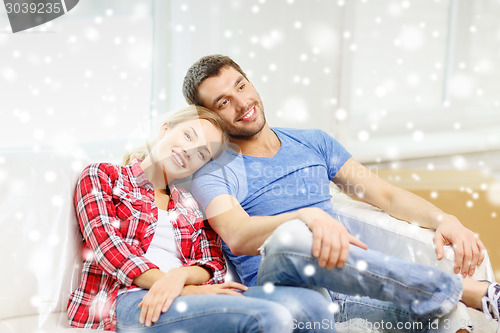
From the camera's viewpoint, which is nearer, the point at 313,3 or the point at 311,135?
the point at 311,135

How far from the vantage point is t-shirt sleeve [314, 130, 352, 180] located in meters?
1.39

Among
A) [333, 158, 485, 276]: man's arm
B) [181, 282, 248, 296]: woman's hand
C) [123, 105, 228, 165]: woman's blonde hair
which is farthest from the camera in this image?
[123, 105, 228, 165]: woman's blonde hair

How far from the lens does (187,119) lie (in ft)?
3.98

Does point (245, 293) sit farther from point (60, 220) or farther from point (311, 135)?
point (311, 135)

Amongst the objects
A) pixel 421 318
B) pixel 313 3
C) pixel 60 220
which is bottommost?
pixel 421 318

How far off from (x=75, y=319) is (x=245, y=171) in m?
0.51

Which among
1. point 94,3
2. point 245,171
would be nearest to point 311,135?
point 245,171

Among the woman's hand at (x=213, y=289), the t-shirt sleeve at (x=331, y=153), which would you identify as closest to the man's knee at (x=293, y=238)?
the woman's hand at (x=213, y=289)

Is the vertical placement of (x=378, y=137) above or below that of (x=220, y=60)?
below

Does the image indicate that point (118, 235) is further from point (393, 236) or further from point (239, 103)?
point (393, 236)

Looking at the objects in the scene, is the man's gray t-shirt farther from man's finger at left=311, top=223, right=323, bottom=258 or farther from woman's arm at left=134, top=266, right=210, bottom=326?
man's finger at left=311, top=223, right=323, bottom=258

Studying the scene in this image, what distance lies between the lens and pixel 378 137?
2104mm

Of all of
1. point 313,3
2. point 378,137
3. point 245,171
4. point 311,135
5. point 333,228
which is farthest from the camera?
point 378,137

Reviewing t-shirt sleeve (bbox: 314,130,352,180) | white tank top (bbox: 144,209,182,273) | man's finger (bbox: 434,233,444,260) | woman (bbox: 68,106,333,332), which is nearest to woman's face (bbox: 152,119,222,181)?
woman (bbox: 68,106,333,332)
